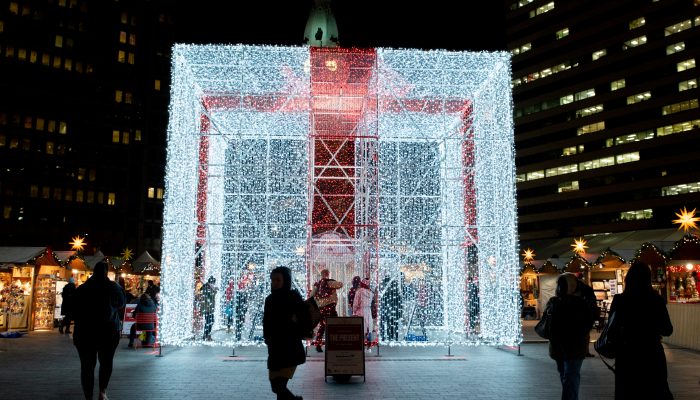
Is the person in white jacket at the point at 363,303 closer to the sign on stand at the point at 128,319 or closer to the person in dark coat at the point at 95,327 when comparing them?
the sign on stand at the point at 128,319

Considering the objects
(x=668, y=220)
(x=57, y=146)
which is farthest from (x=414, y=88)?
(x=57, y=146)

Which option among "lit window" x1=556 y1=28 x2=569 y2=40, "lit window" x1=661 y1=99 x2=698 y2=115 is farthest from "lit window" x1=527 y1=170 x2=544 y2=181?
"lit window" x1=661 y1=99 x2=698 y2=115

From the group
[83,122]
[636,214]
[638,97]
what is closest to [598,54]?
[638,97]

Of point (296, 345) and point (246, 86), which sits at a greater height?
point (246, 86)

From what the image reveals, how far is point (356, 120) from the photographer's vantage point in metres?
18.0

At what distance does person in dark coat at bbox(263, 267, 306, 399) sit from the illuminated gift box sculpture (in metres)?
7.64

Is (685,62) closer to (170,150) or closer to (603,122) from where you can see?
(603,122)

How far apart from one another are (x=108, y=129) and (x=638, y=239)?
58.3m

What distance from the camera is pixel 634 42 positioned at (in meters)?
56.6

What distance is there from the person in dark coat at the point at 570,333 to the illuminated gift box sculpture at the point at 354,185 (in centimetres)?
713

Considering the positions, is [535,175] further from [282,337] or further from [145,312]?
[282,337]

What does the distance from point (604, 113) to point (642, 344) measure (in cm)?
5859

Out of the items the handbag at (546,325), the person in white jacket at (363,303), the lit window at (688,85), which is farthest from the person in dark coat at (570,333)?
the lit window at (688,85)

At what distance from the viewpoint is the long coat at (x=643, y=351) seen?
4840 millimetres
